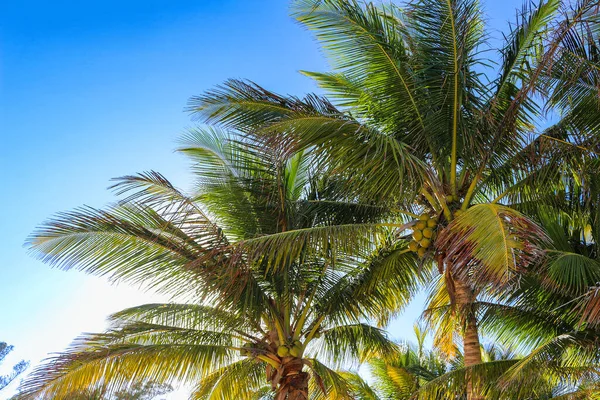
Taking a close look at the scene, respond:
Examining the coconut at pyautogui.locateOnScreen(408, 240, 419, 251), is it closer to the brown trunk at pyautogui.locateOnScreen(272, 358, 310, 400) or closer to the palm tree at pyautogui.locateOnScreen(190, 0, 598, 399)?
the palm tree at pyautogui.locateOnScreen(190, 0, 598, 399)

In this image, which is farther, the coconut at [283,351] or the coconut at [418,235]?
the coconut at [283,351]

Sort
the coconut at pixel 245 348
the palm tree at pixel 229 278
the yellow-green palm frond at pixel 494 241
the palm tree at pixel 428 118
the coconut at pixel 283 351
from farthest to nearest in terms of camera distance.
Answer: the coconut at pixel 283 351 < the coconut at pixel 245 348 < the palm tree at pixel 229 278 < the palm tree at pixel 428 118 < the yellow-green palm frond at pixel 494 241

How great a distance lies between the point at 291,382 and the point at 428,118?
14.8 feet

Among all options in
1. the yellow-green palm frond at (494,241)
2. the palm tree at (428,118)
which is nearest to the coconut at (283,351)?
the palm tree at (428,118)

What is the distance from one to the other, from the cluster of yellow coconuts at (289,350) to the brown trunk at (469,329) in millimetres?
2561

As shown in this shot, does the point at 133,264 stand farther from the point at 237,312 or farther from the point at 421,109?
the point at 421,109

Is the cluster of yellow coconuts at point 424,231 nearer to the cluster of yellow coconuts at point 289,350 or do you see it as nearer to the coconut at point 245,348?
the cluster of yellow coconuts at point 289,350

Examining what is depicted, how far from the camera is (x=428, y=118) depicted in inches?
326

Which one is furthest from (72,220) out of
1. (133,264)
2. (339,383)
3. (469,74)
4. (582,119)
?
(582,119)

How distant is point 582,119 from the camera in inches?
312

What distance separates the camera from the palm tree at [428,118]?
7.70 meters

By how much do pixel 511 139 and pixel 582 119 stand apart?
90 centimetres

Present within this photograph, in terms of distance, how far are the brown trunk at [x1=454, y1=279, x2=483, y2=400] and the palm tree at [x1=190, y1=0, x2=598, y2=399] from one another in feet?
0.57

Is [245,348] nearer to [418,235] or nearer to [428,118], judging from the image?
[418,235]
